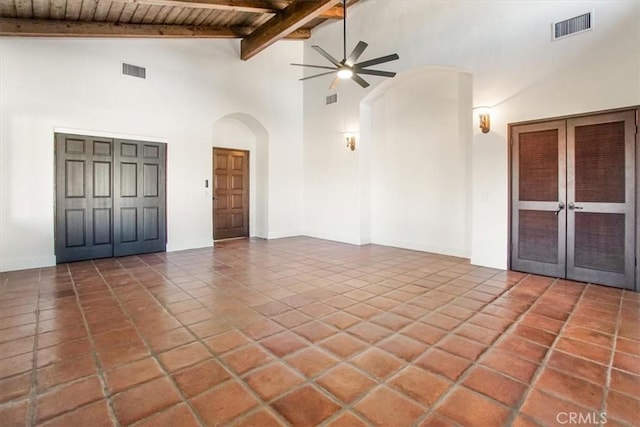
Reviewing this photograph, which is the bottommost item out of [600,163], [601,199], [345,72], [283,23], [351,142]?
[601,199]

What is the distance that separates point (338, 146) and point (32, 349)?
6334 mm

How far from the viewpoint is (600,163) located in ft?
13.4

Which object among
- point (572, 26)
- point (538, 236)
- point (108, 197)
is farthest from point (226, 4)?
point (538, 236)

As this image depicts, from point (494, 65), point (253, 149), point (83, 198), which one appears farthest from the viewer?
point (253, 149)

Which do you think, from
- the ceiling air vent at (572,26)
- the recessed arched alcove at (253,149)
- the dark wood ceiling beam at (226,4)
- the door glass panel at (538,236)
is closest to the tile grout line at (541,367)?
the door glass panel at (538,236)

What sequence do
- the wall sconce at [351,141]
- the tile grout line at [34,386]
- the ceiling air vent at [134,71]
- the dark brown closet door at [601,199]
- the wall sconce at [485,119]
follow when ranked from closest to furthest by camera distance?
the tile grout line at [34,386] < the dark brown closet door at [601,199] < the wall sconce at [485,119] < the ceiling air vent at [134,71] < the wall sconce at [351,141]

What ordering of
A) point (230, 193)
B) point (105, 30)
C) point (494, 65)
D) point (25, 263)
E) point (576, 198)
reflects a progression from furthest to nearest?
point (230, 193)
point (105, 30)
point (25, 263)
point (494, 65)
point (576, 198)

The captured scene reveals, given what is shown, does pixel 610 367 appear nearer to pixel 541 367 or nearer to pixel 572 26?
pixel 541 367

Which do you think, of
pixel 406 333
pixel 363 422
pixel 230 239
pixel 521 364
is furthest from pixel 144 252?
pixel 521 364

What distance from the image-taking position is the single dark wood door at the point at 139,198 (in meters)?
5.87

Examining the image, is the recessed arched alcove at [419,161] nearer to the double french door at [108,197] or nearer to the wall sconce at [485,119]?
the wall sconce at [485,119]

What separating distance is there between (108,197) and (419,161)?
19.0 ft

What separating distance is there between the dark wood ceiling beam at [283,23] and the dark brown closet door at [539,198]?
3434 mm

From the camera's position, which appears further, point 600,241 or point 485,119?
point 485,119
